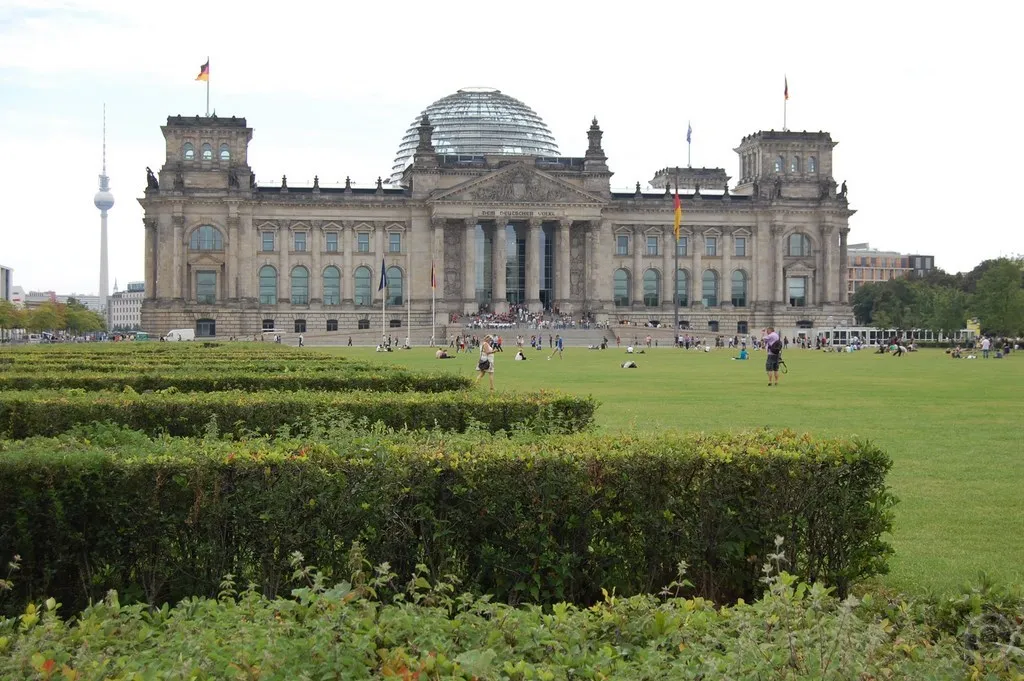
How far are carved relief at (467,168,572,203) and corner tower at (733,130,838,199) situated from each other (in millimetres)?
25152

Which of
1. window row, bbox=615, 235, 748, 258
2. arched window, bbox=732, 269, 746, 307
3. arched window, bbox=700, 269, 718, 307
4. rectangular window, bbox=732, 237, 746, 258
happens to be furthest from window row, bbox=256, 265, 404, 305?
rectangular window, bbox=732, 237, 746, 258

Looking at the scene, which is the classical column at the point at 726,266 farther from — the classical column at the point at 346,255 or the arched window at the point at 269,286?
the arched window at the point at 269,286

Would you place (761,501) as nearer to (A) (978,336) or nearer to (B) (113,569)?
(B) (113,569)

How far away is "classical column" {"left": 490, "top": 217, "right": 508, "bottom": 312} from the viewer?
117 metres

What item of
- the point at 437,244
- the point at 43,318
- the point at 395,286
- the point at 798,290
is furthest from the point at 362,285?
the point at 43,318

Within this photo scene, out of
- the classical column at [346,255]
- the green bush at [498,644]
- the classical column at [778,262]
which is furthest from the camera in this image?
the classical column at [778,262]

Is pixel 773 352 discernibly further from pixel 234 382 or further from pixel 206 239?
pixel 206 239

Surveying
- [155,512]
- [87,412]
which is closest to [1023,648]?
[155,512]

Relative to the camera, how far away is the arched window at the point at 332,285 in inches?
4683

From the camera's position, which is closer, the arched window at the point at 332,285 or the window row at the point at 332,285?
the window row at the point at 332,285

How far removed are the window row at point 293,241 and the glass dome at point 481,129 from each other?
62.4ft

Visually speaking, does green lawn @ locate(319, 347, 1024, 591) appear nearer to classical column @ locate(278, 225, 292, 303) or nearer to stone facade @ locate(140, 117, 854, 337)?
stone facade @ locate(140, 117, 854, 337)

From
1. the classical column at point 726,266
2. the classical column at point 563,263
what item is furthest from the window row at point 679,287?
the classical column at point 563,263

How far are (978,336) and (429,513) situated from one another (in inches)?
4502
